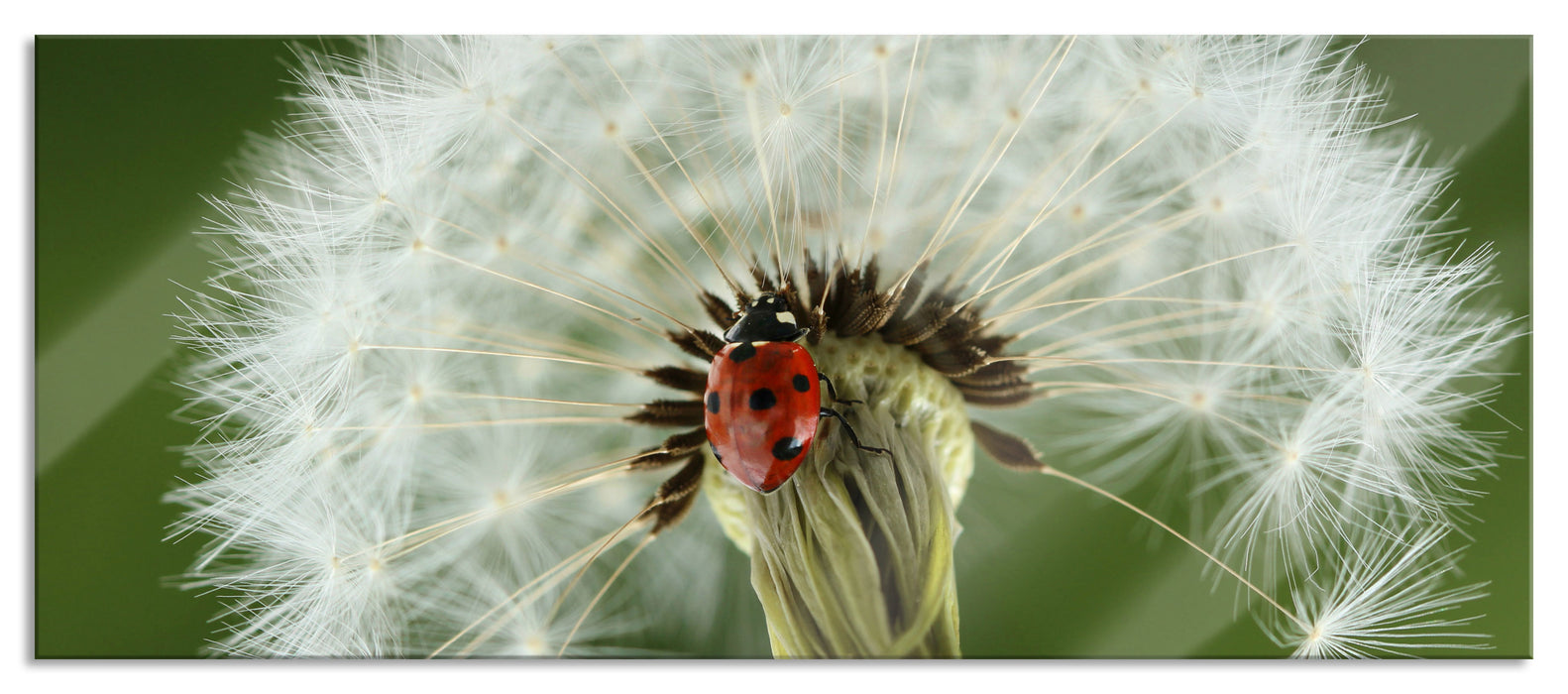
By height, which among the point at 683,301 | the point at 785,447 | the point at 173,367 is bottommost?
the point at 785,447

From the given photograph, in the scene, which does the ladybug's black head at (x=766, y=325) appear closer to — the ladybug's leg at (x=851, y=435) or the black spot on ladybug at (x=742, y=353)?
the black spot on ladybug at (x=742, y=353)

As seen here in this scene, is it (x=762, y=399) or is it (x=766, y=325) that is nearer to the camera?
(x=762, y=399)

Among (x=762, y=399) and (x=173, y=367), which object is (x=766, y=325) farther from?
(x=173, y=367)

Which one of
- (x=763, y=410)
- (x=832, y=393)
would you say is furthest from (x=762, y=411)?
(x=832, y=393)

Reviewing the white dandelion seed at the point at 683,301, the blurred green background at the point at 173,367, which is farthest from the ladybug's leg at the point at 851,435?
the blurred green background at the point at 173,367

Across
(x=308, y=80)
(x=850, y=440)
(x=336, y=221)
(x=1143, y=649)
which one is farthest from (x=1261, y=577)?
(x=308, y=80)

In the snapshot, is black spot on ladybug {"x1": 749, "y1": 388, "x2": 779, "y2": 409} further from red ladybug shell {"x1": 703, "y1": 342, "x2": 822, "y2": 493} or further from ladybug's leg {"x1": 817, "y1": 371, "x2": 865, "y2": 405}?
ladybug's leg {"x1": 817, "y1": 371, "x2": 865, "y2": 405}

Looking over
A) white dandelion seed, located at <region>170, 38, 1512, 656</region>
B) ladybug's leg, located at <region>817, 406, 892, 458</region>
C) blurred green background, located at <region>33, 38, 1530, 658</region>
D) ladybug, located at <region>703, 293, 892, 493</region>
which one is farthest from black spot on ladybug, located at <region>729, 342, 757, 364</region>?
blurred green background, located at <region>33, 38, 1530, 658</region>

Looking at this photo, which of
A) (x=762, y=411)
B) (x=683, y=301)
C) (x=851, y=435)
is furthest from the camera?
(x=683, y=301)
